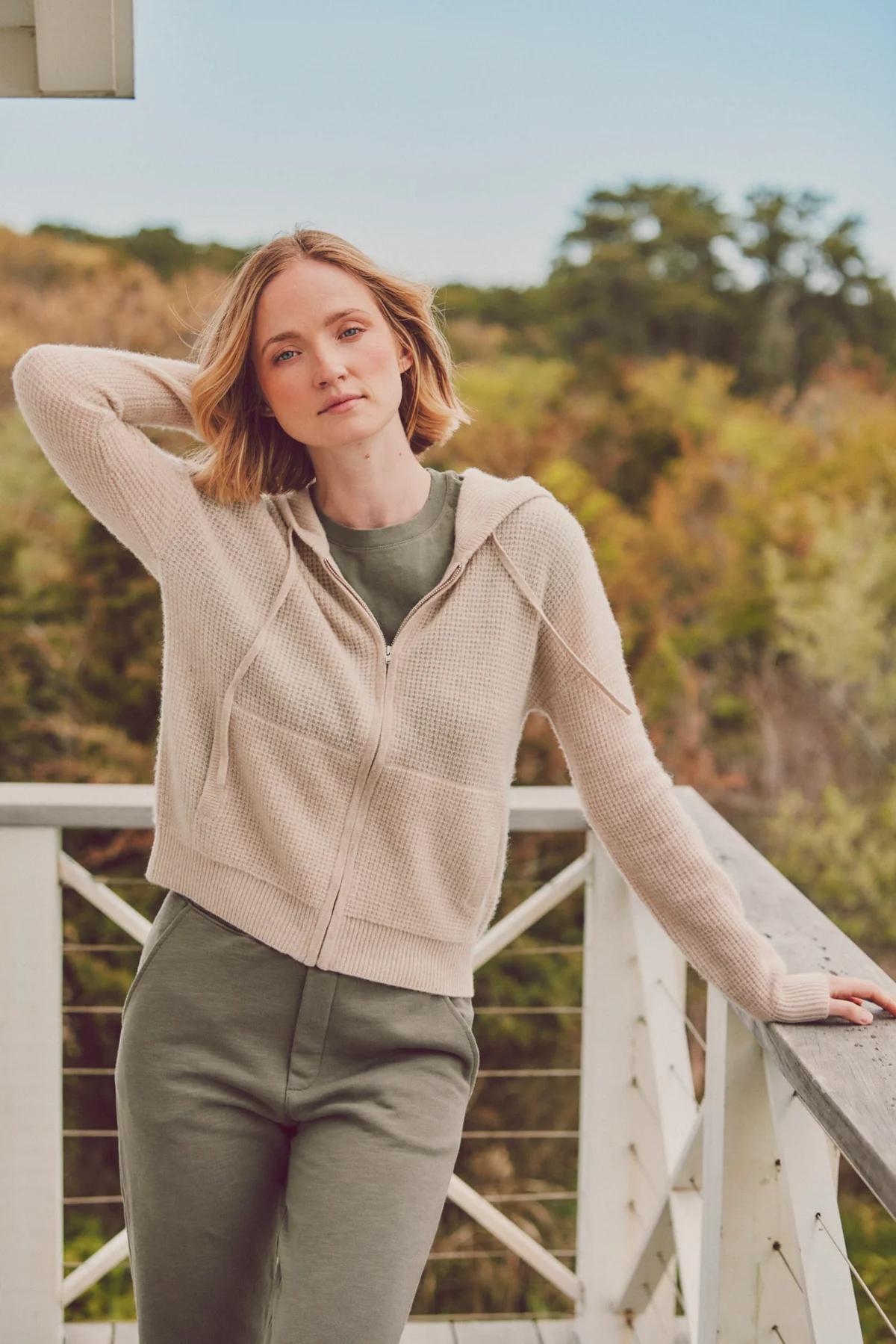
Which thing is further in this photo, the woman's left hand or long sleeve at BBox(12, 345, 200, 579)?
long sleeve at BBox(12, 345, 200, 579)

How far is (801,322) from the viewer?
8.12 metres

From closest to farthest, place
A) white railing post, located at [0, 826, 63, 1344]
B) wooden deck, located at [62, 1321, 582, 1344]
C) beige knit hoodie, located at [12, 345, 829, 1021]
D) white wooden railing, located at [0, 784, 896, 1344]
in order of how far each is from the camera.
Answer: beige knit hoodie, located at [12, 345, 829, 1021]
white wooden railing, located at [0, 784, 896, 1344]
white railing post, located at [0, 826, 63, 1344]
wooden deck, located at [62, 1321, 582, 1344]

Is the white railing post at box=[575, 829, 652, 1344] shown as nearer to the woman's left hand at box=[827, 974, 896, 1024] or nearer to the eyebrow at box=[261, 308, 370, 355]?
the woman's left hand at box=[827, 974, 896, 1024]

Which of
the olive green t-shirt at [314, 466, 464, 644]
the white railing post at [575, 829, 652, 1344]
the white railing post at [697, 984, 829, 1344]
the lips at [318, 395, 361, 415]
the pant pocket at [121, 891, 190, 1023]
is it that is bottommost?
the white railing post at [575, 829, 652, 1344]

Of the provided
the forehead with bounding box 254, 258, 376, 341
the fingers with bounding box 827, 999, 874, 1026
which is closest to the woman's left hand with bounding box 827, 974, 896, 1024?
the fingers with bounding box 827, 999, 874, 1026

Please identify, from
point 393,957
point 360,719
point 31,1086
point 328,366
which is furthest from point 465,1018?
point 31,1086

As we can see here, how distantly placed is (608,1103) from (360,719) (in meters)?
1.00

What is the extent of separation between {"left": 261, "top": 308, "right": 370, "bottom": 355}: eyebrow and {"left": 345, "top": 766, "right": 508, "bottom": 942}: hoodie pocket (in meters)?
0.45

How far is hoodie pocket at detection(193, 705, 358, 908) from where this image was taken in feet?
4.31

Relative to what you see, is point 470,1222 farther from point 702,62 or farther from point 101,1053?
point 702,62

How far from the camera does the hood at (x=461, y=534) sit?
1.32 m

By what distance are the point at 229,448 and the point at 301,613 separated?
20 centimetres

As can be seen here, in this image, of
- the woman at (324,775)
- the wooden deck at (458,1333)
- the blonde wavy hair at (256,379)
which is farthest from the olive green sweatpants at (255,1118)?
the wooden deck at (458,1333)

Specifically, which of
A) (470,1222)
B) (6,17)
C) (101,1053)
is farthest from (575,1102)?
(6,17)
